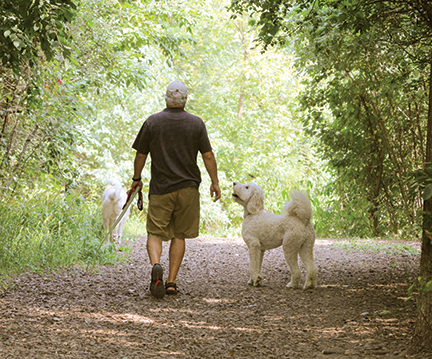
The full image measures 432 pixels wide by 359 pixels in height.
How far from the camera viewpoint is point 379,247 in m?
8.29

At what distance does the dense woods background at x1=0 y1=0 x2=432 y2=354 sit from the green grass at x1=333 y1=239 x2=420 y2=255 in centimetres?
41

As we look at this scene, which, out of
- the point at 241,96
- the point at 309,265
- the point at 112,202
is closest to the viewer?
the point at 309,265

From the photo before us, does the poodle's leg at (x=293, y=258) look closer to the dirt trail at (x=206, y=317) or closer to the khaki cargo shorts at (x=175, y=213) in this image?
the dirt trail at (x=206, y=317)

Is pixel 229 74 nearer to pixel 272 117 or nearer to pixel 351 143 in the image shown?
pixel 272 117

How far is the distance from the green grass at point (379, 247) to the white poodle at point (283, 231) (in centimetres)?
312

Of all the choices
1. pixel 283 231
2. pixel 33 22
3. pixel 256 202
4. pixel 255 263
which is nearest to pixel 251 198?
pixel 256 202

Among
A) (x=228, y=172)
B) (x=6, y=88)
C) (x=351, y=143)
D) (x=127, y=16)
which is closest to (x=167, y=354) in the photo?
(x=6, y=88)

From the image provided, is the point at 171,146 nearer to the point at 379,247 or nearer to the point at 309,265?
the point at 309,265

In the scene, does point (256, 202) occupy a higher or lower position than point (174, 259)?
higher

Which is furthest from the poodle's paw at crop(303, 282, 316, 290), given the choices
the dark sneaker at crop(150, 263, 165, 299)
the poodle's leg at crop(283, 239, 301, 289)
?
the dark sneaker at crop(150, 263, 165, 299)

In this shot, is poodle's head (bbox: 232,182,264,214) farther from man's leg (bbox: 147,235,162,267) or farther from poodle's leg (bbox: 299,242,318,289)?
man's leg (bbox: 147,235,162,267)

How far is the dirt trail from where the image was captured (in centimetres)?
312

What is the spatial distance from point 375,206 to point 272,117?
1057 centimetres

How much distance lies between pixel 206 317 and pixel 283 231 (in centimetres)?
150
